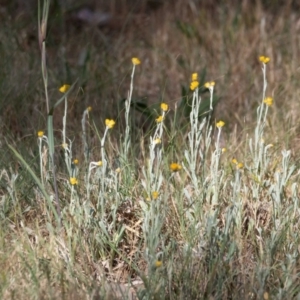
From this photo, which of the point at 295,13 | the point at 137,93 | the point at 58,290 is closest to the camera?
the point at 58,290

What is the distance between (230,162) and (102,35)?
192cm

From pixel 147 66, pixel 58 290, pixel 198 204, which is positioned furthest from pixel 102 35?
pixel 58 290

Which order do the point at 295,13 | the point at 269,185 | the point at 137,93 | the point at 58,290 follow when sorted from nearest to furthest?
the point at 58,290, the point at 269,185, the point at 137,93, the point at 295,13

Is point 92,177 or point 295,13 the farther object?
point 295,13

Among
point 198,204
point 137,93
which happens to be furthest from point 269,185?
point 137,93

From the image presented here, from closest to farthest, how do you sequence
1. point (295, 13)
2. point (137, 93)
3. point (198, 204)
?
point (198, 204) < point (137, 93) < point (295, 13)

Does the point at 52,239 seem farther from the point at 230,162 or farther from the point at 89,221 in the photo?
the point at 230,162

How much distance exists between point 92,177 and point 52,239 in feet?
1.59

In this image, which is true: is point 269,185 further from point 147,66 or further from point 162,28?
point 162,28

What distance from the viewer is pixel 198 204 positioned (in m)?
2.64

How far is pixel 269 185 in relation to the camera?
2.88 meters

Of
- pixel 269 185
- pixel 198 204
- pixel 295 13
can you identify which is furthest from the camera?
pixel 295 13

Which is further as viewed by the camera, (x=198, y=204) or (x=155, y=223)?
(x=198, y=204)

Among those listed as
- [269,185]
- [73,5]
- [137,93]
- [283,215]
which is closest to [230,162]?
[269,185]
